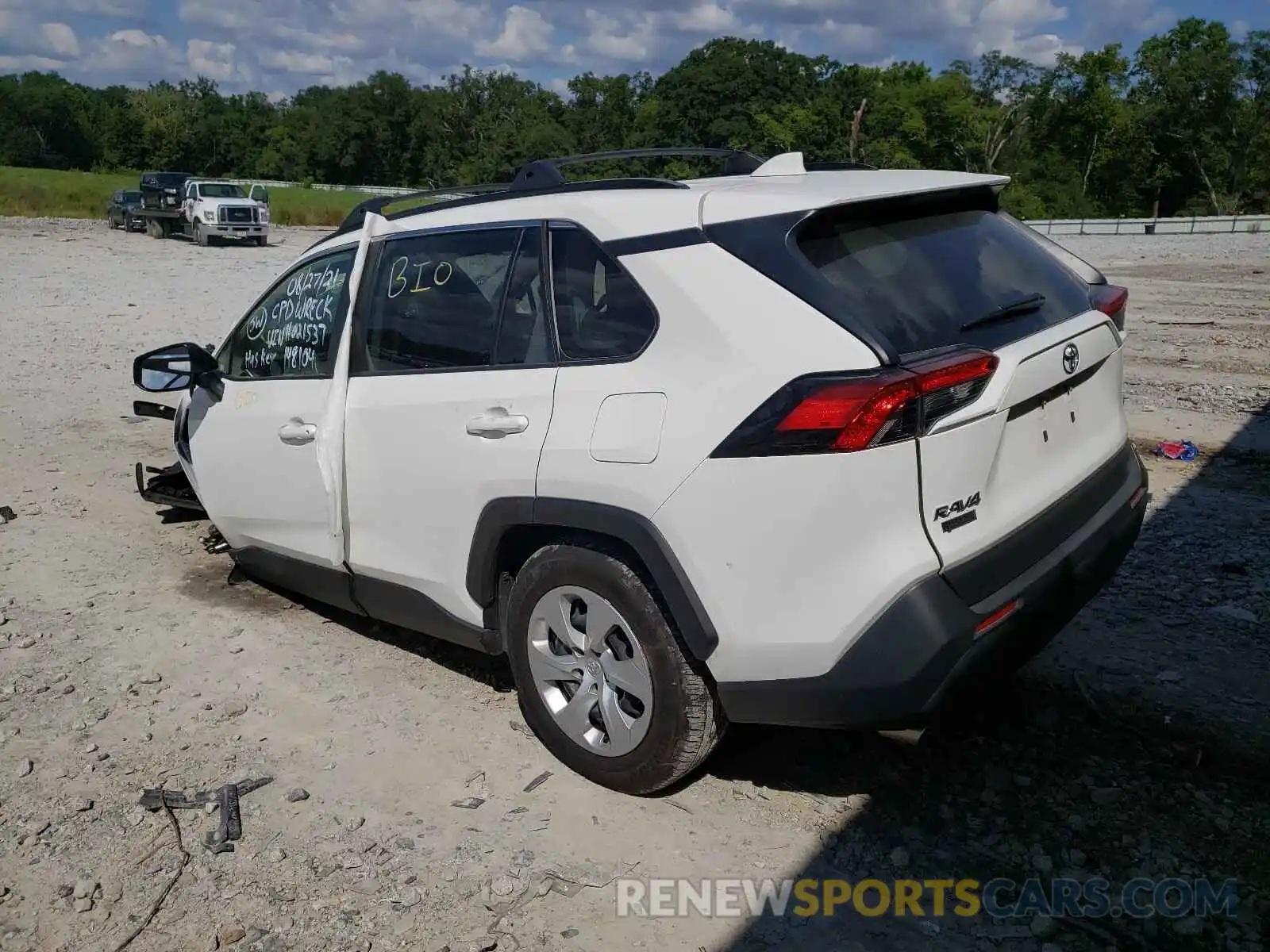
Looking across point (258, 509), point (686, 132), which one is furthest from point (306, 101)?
point (258, 509)

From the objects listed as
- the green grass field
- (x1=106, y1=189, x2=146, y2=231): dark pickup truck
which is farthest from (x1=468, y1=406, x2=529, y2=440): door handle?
the green grass field

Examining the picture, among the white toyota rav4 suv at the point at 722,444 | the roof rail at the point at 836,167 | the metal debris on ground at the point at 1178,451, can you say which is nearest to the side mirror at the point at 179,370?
the white toyota rav4 suv at the point at 722,444

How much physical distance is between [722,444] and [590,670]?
3.12 feet

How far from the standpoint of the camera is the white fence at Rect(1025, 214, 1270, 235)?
33.0 meters

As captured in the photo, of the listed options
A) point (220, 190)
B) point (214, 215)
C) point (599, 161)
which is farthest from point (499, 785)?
point (220, 190)

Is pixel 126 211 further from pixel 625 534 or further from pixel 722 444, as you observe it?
pixel 722 444

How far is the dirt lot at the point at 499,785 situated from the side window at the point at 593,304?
1444 mm

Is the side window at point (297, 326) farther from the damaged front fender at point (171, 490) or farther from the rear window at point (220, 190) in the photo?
the rear window at point (220, 190)

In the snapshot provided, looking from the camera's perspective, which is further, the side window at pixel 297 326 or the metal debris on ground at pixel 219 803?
the side window at pixel 297 326

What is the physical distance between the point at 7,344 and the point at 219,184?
24017mm

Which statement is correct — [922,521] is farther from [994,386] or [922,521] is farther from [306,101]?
[306,101]

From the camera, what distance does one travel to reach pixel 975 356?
276 cm

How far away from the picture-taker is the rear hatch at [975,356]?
270 cm

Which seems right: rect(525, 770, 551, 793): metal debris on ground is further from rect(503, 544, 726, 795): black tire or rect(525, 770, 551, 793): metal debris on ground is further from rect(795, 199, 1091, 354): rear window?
rect(795, 199, 1091, 354): rear window
